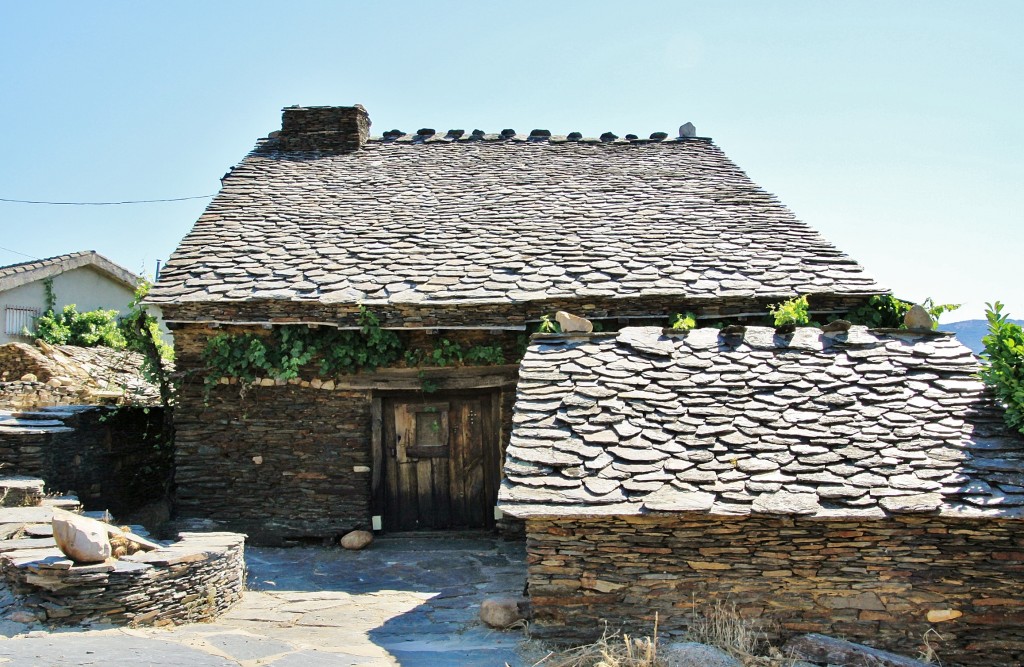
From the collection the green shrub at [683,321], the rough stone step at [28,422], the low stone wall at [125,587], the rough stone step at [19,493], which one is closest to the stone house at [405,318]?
the green shrub at [683,321]

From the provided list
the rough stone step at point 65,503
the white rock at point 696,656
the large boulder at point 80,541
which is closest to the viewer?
the white rock at point 696,656

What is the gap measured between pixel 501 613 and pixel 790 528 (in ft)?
7.54

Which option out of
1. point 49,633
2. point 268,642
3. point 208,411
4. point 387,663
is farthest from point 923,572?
point 208,411

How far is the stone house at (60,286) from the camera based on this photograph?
18.8m

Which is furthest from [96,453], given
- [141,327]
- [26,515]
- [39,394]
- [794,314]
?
[794,314]

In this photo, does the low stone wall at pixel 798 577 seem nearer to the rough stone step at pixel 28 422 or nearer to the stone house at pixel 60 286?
the rough stone step at pixel 28 422

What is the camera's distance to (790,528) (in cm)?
540

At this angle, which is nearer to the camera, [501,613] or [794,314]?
[501,613]

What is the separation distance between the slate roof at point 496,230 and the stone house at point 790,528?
10.0ft

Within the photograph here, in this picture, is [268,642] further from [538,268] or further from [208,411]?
[538,268]

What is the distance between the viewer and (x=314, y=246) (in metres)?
9.85

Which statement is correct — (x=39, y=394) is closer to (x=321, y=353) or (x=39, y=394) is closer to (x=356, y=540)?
(x=321, y=353)

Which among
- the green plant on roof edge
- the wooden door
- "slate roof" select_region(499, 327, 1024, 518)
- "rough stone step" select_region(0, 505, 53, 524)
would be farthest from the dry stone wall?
"rough stone step" select_region(0, 505, 53, 524)

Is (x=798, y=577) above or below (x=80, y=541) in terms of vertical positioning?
below
